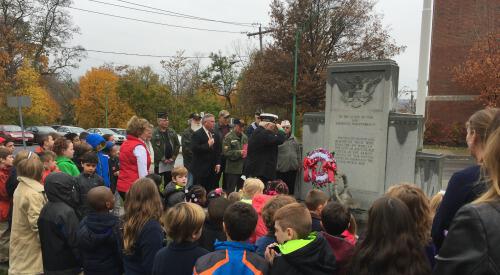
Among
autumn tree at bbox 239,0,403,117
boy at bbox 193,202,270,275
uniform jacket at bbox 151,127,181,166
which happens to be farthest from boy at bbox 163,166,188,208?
autumn tree at bbox 239,0,403,117

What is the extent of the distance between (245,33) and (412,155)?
82.2 feet

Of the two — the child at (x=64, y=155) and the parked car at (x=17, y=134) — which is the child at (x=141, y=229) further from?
the parked car at (x=17, y=134)

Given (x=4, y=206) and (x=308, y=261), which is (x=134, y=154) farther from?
(x=308, y=261)

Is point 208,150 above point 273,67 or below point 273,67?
below

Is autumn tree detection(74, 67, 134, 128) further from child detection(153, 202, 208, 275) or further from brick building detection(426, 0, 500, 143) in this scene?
child detection(153, 202, 208, 275)

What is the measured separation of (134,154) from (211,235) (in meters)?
2.28

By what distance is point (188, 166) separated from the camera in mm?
8039

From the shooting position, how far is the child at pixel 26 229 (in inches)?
165

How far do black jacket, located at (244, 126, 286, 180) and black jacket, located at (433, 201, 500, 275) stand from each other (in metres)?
5.55

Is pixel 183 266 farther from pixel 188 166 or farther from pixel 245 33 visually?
pixel 245 33

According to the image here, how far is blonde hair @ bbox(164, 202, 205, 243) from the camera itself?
2.84m

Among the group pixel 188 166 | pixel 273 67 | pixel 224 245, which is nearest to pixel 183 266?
pixel 224 245

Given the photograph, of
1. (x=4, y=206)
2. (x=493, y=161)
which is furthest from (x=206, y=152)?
(x=493, y=161)

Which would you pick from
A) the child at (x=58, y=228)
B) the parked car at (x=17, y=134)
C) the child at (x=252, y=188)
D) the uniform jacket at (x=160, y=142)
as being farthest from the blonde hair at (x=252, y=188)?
the parked car at (x=17, y=134)
